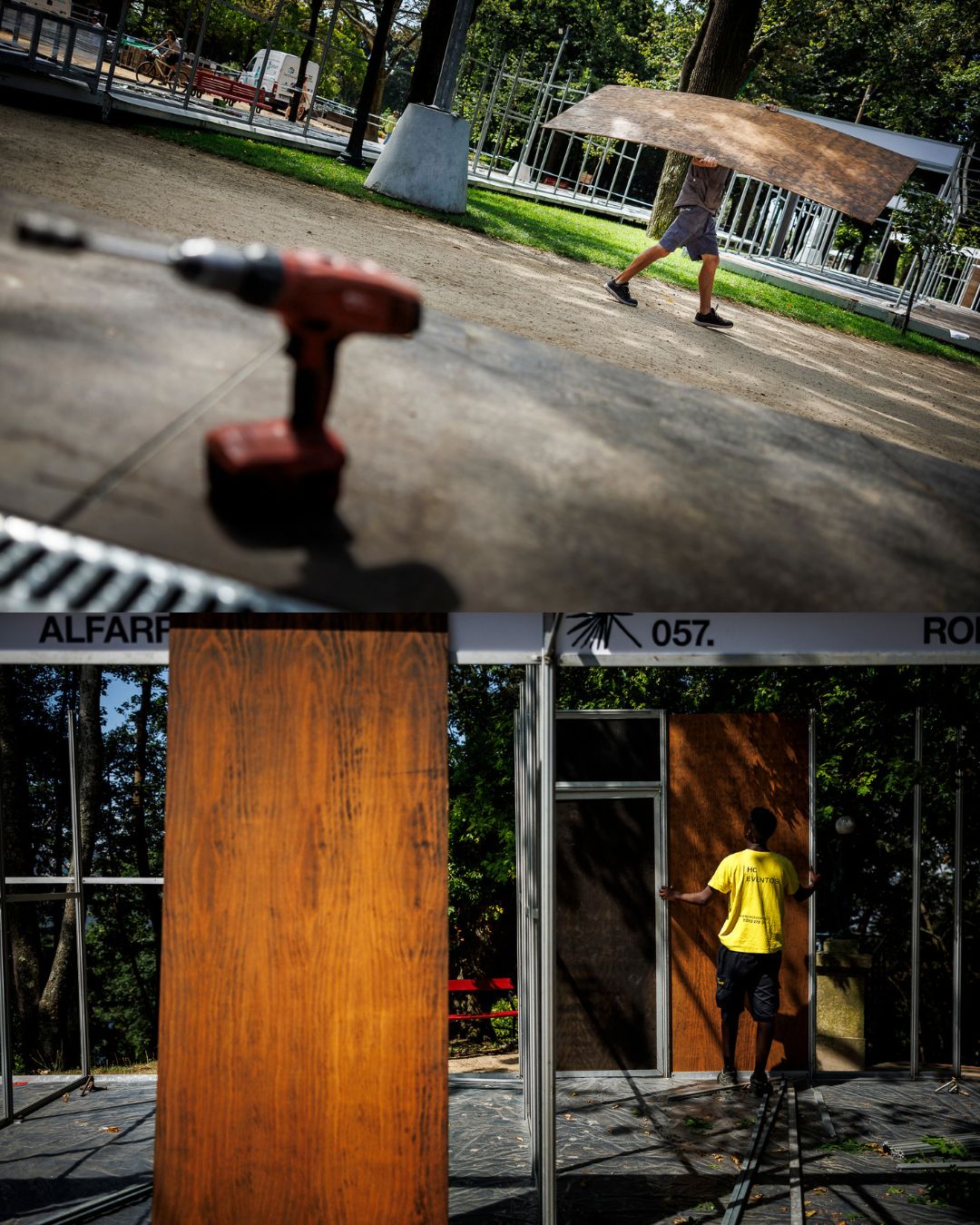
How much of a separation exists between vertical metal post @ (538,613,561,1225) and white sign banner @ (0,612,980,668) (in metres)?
0.21

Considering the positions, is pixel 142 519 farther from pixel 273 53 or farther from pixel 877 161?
pixel 877 161

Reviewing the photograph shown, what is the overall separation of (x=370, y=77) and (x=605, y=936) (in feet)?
11.9

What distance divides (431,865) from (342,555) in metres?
0.82

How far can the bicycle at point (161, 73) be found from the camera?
226 cm

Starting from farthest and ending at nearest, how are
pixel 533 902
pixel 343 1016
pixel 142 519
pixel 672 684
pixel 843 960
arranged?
pixel 672 684, pixel 843 960, pixel 533 902, pixel 343 1016, pixel 142 519

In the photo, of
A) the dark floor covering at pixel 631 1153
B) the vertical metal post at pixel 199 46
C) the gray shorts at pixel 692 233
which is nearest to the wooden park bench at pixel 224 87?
the vertical metal post at pixel 199 46

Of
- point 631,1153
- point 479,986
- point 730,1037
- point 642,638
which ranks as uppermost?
point 642,638

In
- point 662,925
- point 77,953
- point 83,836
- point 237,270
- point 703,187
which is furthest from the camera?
point 83,836

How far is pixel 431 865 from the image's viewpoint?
107 inches

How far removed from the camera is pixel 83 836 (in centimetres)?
839

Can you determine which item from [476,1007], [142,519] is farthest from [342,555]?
[476,1007]

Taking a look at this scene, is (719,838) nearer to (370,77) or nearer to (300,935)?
(300,935)

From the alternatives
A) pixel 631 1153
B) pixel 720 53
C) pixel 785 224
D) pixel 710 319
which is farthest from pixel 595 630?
pixel 631 1153

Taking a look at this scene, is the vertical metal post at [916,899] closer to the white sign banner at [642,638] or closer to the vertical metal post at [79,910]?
the white sign banner at [642,638]
